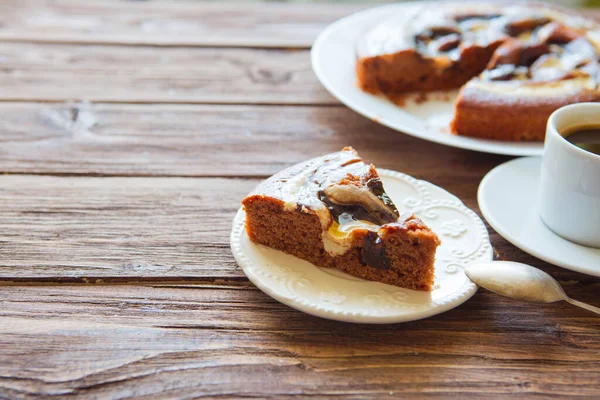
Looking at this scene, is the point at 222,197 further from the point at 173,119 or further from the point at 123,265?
the point at 173,119

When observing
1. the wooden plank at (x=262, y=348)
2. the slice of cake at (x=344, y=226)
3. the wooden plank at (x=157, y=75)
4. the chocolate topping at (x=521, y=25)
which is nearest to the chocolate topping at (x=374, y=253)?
the slice of cake at (x=344, y=226)

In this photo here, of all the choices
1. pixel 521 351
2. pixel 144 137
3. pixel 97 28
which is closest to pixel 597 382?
pixel 521 351

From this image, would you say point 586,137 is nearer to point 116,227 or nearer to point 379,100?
point 379,100

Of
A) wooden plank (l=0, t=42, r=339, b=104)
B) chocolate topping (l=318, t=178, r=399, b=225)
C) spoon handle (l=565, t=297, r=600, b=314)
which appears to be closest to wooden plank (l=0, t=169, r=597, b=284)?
spoon handle (l=565, t=297, r=600, b=314)

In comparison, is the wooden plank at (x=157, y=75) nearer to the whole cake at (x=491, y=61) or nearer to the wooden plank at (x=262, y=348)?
the whole cake at (x=491, y=61)

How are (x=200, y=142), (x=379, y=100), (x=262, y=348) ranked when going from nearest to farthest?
1. (x=262, y=348)
2. (x=200, y=142)
3. (x=379, y=100)

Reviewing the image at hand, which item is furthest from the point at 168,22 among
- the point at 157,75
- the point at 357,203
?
the point at 357,203

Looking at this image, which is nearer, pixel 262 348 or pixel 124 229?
pixel 262 348
